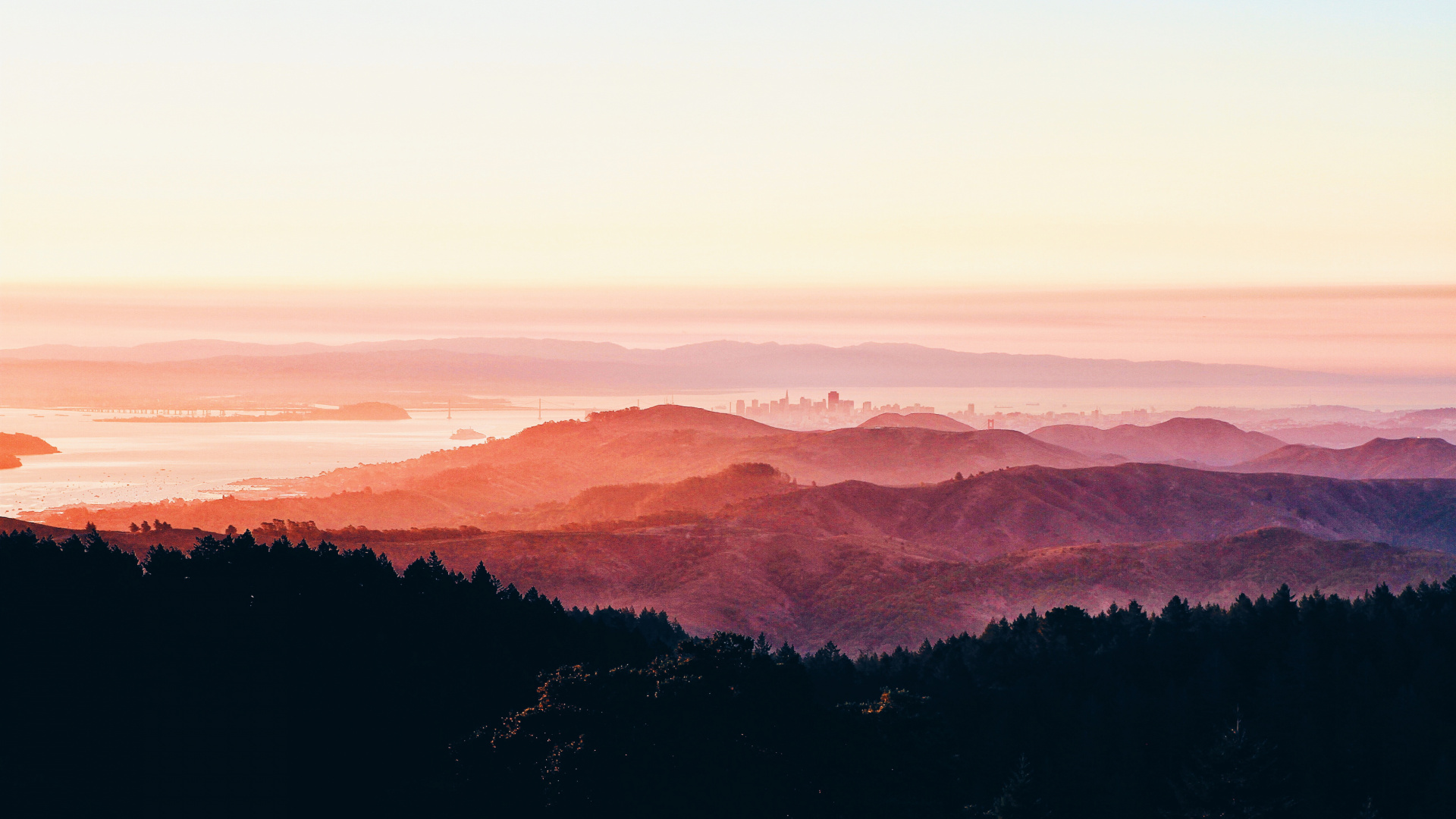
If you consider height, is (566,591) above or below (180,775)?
below

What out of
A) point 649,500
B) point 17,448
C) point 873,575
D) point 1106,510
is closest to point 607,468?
point 649,500

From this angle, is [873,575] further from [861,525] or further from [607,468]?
[607,468]

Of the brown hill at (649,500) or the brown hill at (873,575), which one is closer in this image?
the brown hill at (873,575)

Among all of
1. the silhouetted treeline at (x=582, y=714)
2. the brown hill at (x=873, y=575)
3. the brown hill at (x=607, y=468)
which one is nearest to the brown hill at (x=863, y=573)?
the brown hill at (x=873, y=575)

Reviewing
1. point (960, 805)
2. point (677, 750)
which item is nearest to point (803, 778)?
point (677, 750)

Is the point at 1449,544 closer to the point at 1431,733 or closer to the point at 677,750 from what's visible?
the point at 1431,733

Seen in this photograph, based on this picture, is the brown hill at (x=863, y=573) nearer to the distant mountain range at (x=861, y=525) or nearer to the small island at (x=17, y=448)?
the distant mountain range at (x=861, y=525)
